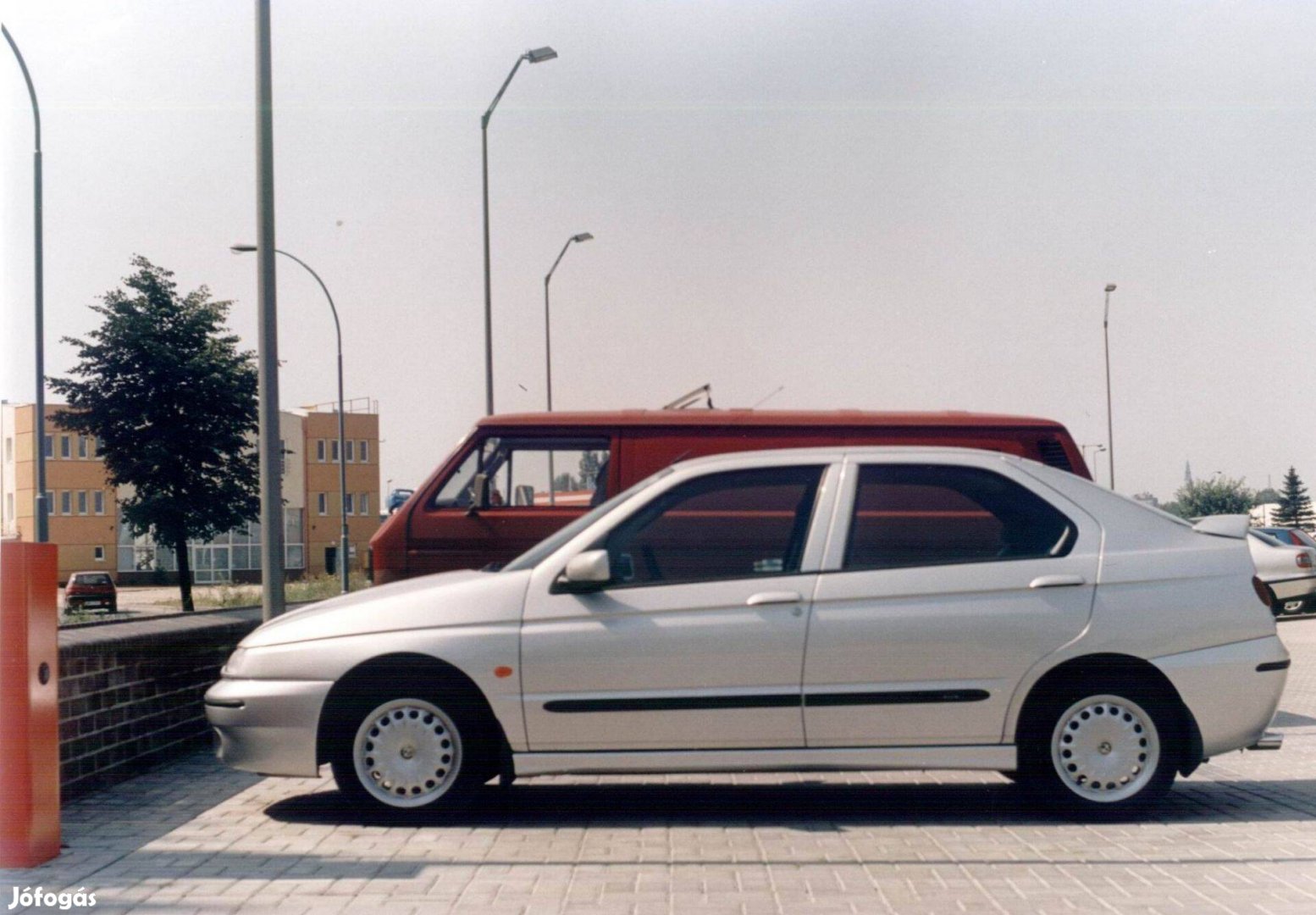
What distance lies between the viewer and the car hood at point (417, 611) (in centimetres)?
708

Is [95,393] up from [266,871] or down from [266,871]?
up

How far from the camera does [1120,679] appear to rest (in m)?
7.07

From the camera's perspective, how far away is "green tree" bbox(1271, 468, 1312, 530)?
127 metres

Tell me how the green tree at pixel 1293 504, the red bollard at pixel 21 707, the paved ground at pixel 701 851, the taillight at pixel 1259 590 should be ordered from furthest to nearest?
the green tree at pixel 1293 504 → the taillight at pixel 1259 590 → the red bollard at pixel 21 707 → the paved ground at pixel 701 851

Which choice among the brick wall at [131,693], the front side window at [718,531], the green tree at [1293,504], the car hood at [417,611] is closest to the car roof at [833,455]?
the front side window at [718,531]

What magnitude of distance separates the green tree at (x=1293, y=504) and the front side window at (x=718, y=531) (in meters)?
127

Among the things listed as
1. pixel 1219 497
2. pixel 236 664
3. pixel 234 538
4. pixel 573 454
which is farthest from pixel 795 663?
pixel 1219 497

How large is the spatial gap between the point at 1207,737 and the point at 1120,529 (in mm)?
991

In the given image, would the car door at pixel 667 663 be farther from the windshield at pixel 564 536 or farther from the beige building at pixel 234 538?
the beige building at pixel 234 538

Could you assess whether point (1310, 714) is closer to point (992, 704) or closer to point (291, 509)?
point (992, 704)

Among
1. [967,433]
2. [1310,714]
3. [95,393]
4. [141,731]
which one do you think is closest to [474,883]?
[141,731]

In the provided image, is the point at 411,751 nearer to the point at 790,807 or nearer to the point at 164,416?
the point at 790,807

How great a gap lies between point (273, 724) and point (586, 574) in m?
1.58

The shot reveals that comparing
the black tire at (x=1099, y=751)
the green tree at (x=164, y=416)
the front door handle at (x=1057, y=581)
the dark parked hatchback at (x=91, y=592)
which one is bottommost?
the dark parked hatchback at (x=91, y=592)
